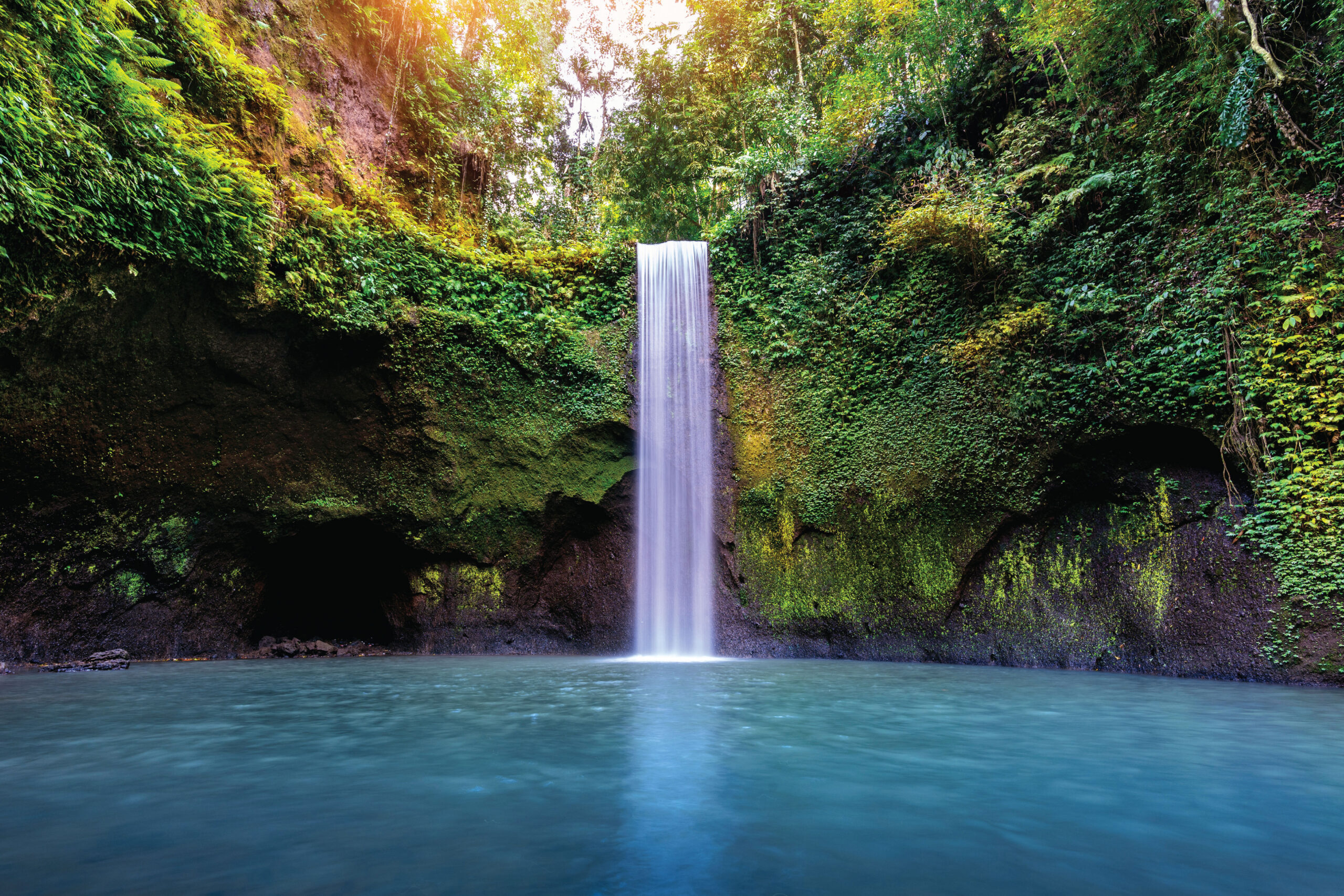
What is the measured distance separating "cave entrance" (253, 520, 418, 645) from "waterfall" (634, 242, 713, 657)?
3914mm

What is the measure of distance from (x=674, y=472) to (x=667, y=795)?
8.41 metres

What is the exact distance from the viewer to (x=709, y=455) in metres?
11.2

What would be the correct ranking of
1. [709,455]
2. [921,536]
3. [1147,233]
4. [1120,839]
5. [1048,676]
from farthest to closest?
[709,455] < [921,536] < [1147,233] < [1048,676] < [1120,839]

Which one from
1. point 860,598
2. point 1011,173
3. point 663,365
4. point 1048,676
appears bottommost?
point 1048,676

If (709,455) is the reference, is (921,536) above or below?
below

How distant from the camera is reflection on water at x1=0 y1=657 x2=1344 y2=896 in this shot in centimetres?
202

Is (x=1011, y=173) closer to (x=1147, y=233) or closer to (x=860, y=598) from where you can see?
(x=1147, y=233)

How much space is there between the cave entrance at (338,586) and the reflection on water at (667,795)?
4986 mm

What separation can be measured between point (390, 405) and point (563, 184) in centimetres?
1314

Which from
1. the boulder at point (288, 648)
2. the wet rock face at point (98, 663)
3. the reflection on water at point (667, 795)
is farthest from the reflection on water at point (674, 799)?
the boulder at point (288, 648)

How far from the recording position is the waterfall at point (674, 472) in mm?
10773

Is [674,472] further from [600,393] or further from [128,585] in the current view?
[128,585]

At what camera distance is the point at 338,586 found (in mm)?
11195

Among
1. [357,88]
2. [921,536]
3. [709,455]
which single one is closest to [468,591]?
[709,455]
